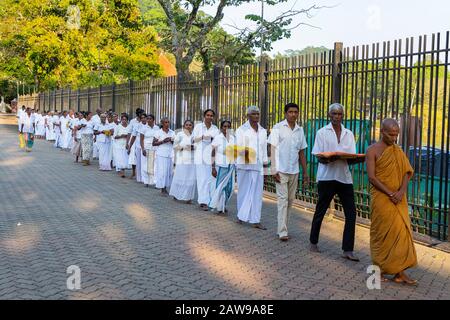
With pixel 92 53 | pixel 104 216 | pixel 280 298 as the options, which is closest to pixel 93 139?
pixel 104 216

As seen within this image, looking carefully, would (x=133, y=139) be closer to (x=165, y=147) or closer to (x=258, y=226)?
(x=165, y=147)

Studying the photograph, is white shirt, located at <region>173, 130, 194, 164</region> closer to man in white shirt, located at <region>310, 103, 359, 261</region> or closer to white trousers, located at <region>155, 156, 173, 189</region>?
white trousers, located at <region>155, 156, 173, 189</region>

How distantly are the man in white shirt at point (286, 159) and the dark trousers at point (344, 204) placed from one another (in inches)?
27.3

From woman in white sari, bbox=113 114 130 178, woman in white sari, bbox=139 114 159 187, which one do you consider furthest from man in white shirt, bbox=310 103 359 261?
woman in white sari, bbox=113 114 130 178

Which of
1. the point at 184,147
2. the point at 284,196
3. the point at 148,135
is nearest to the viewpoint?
the point at 284,196

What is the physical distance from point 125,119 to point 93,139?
3.52 m

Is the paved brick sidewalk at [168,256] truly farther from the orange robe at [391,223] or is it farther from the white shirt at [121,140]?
the white shirt at [121,140]

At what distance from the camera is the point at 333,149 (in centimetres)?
666

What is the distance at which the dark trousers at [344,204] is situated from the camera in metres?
6.45

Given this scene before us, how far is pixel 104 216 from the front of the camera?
348 inches

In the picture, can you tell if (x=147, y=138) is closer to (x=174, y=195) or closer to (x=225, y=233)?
(x=174, y=195)

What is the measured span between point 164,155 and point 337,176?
5992 millimetres

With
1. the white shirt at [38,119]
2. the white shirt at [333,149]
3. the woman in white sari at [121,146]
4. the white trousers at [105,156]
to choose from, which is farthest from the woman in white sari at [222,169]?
the white shirt at [38,119]

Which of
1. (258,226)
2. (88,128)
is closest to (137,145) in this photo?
(88,128)
